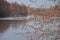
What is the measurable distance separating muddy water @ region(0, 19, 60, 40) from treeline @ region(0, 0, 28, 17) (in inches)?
3.4

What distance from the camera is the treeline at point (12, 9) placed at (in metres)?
1.93

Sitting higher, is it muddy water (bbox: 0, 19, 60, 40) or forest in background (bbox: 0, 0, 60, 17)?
forest in background (bbox: 0, 0, 60, 17)

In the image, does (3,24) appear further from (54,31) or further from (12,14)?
(54,31)

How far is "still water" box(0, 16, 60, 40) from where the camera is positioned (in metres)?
1.91

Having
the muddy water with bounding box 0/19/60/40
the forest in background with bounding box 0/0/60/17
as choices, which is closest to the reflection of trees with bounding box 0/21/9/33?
the muddy water with bounding box 0/19/60/40

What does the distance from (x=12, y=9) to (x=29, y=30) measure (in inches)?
11.4

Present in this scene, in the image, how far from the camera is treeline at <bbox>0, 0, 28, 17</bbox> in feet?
6.33

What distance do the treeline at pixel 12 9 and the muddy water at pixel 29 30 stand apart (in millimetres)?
88

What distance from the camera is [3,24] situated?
75.3 inches

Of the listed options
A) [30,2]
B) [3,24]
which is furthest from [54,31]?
[3,24]

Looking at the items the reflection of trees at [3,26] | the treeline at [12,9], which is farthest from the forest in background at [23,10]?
the reflection of trees at [3,26]

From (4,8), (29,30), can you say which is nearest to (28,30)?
(29,30)

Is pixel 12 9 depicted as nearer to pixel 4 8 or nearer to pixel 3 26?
pixel 4 8

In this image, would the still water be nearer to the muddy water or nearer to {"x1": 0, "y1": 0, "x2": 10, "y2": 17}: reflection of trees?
the muddy water
